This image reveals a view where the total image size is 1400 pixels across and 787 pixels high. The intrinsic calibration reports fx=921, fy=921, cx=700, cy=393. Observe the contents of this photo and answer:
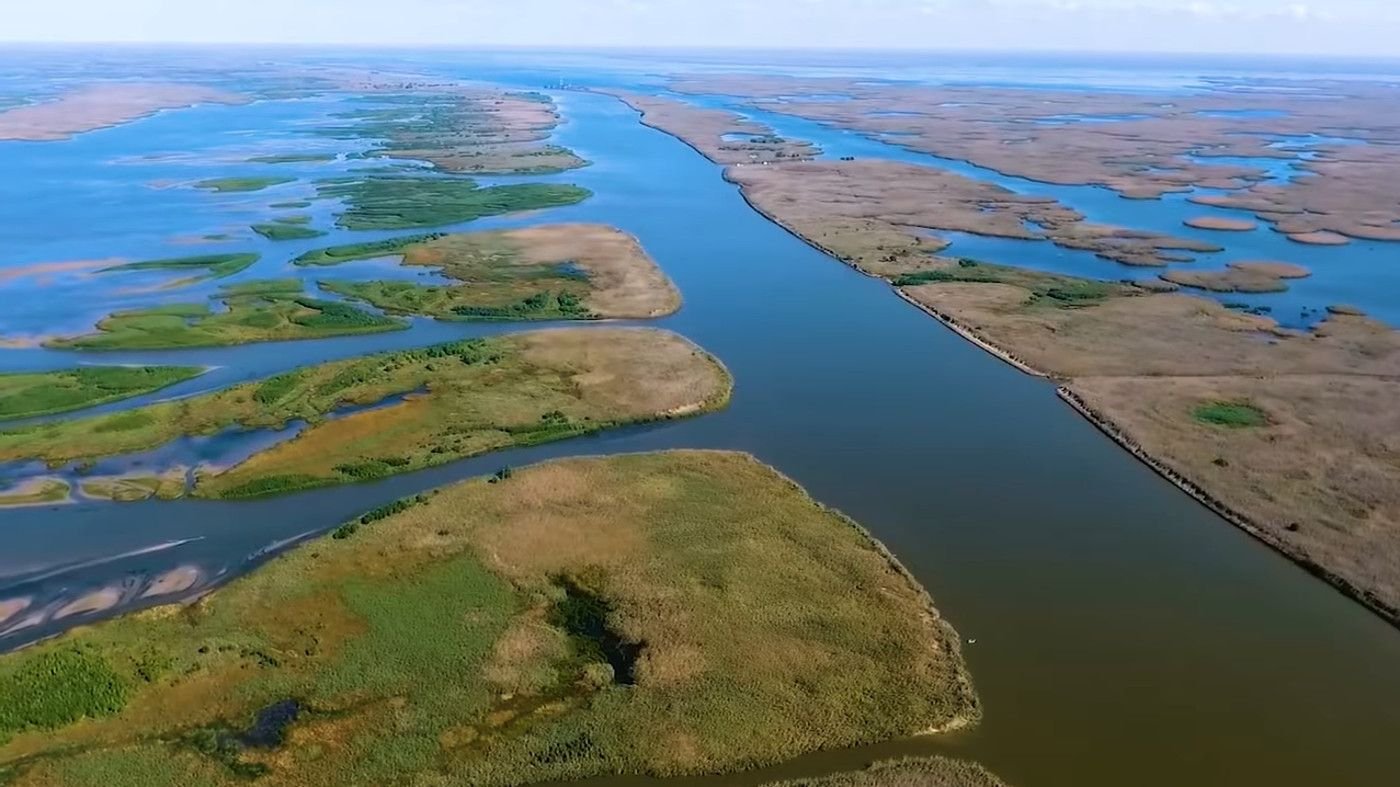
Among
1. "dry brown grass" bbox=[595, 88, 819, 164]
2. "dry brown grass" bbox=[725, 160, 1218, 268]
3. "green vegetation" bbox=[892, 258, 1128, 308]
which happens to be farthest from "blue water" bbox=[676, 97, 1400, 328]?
"dry brown grass" bbox=[595, 88, 819, 164]

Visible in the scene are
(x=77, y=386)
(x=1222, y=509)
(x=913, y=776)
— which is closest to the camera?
(x=913, y=776)

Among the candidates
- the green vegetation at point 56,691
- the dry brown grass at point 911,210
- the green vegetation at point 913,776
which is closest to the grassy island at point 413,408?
the green vegetation at point 56,691

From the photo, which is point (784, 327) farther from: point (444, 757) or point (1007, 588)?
point (444, 757)

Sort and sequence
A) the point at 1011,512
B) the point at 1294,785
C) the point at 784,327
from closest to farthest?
the point at 1294,785 → the point at 1011,512 → the point at 784,327

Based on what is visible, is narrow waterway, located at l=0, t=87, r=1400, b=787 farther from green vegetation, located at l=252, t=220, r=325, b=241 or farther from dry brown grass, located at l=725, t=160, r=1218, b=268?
green vegetation, located at l=252, t=220, r=325, b=241

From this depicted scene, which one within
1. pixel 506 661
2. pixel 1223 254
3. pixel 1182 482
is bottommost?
pixel 506 661

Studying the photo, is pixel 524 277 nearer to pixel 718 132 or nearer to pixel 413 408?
pixel 413 408

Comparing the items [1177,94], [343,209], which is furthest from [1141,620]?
[1177,94]

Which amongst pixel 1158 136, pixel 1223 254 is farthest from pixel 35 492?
pixel 1158 136
